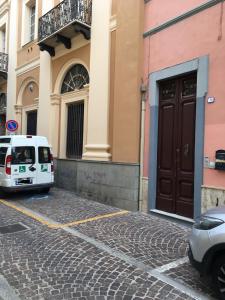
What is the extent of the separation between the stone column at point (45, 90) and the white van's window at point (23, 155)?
9.41ft

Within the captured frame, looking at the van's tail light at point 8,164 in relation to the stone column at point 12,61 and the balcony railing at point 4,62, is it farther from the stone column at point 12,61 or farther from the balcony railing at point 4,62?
the balcony railing at point 4,62

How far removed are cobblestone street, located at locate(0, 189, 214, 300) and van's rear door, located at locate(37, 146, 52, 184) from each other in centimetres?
226

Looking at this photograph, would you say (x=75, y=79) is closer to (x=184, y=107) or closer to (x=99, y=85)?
(x=99, y=85)

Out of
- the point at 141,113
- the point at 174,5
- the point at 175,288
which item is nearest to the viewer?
the point at 175,288

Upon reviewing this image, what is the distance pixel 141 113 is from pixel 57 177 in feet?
16.7

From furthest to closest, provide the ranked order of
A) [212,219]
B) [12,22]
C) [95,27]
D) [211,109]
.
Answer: [12,22] < [95,27] < [211,109] < [212,219]

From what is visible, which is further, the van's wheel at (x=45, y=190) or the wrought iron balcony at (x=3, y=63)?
the wrought iron balcony at (x=3, y=63)

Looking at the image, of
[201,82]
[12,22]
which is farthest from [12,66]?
[201,82]

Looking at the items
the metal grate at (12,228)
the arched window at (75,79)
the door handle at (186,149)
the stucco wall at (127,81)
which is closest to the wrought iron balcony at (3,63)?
the arched window at (75,79)

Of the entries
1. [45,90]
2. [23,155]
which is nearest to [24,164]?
[23,155]

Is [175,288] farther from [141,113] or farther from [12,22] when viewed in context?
[12,22]

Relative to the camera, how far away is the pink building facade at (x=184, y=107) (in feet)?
20.7

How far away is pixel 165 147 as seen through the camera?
7.63 m

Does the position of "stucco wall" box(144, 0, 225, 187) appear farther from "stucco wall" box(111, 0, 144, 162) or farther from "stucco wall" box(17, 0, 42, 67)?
"stucco wall" box(17, 0, 42, 67)
